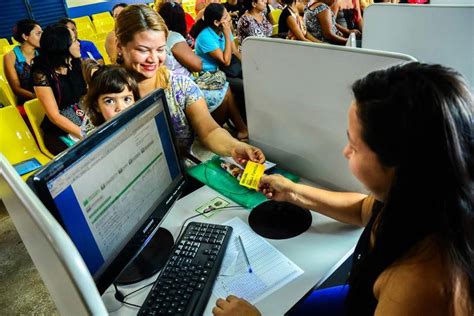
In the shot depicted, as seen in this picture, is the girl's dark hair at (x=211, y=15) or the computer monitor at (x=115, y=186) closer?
the computer monitor at (x=115, y=186)

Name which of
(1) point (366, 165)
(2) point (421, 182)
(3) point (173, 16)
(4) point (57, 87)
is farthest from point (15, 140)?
(2) point (421, 182)

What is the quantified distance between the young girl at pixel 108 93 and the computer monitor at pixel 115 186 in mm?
403

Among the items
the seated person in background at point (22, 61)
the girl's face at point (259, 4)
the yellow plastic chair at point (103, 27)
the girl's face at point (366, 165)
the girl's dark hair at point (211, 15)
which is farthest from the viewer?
the yellow plastic chair at point (103, 27)

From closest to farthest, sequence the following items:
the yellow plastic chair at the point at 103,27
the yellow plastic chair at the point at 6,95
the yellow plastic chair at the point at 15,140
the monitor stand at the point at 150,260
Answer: the monitor stand at the point at 150,260
the yellow plastic chair at the point at 15,140
the yellow plastic chair at the point at 6,95
the yellow plastic chair at the point at 103,27

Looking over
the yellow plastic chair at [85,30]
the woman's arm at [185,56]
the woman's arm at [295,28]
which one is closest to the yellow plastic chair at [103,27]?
the yellow plastic chair at [85,30]

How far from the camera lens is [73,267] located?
1.21ft

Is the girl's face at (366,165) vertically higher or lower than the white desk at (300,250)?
higher

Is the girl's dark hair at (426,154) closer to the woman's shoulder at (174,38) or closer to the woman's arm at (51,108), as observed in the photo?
the woman's arm at (51,108)

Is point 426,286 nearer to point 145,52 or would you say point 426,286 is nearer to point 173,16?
point 145,52

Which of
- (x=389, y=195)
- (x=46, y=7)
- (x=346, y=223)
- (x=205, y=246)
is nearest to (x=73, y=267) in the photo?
(x=389, y=195)

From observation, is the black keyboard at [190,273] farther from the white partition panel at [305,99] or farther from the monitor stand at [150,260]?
the white partition panel at [305,99]

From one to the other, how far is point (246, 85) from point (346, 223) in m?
0.58

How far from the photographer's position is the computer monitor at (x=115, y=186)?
2.21 ft

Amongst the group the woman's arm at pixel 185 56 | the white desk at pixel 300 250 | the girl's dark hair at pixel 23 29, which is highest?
the girl's dark hair at pixel 23 29
